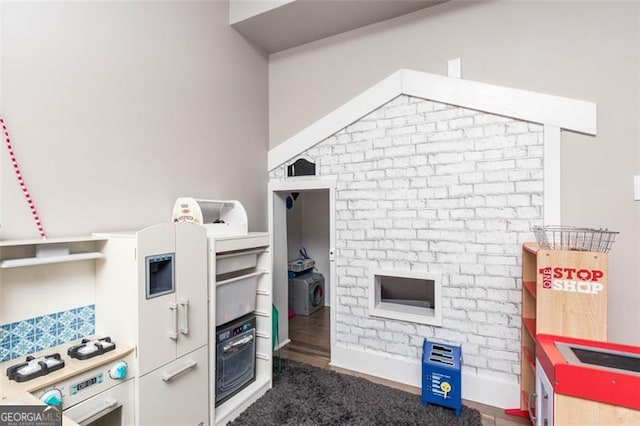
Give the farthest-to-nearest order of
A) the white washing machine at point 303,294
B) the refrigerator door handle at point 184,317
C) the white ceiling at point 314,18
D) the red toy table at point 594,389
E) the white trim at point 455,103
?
1. the white washing machine at point 303,294
2. the white ceiling at point 314,18
3. the white trim at point 455,103
4. the refrigerator door handle at point 184,317
5. the red toy table at point 594,389

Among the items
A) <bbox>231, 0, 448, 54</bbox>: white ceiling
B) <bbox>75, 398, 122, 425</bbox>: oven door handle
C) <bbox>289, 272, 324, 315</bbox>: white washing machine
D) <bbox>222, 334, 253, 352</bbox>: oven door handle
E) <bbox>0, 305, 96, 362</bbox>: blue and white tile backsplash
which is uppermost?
<bbox>231, 0, 448, 54</bbox>: white ceiling

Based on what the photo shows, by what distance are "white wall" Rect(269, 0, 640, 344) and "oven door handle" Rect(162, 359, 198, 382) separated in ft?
8.74

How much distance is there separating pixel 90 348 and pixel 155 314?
31 centimetres

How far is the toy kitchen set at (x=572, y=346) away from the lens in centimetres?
127

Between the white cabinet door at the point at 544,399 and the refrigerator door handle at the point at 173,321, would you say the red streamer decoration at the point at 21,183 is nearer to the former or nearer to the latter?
the refrigerator door handle at the point at 173,321

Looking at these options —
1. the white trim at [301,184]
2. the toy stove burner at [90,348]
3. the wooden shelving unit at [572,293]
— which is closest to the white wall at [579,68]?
the wooden shelving unit at [572,293]

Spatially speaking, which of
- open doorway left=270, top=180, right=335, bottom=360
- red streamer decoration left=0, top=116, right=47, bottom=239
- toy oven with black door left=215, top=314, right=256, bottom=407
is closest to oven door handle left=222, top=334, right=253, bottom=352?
toy oven with black door left=215, top=314, right=256, bottom=407

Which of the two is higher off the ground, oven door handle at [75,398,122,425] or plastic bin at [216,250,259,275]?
plastic bin at [216,250,259,275]

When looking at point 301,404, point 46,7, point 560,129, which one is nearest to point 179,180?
point 46,7

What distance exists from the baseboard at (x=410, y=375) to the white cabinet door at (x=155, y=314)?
5.43 feet

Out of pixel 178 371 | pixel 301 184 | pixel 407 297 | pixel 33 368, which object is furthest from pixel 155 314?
pixel 407 297

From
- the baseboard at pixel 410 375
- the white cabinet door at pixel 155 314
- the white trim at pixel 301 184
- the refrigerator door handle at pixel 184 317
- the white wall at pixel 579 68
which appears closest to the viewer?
the white cabinet door at pixel 155 314

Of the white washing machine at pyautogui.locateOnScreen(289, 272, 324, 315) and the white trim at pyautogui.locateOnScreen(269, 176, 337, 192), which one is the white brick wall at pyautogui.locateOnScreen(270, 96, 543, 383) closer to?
the white trim at pyautogui.locateOnScreen(269, 176, 337, 192)

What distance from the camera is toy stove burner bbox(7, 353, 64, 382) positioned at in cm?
129
